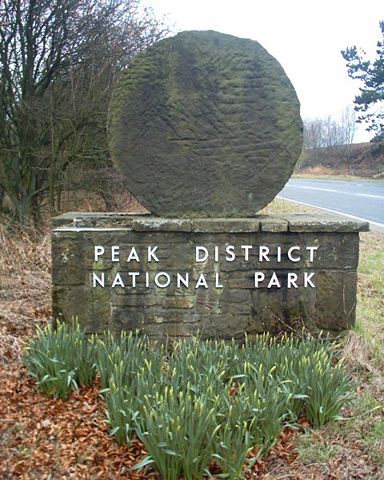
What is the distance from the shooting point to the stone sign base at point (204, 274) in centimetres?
416

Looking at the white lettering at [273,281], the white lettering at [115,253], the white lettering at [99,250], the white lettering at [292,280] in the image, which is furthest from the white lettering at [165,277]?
the white lettering at [292,280]

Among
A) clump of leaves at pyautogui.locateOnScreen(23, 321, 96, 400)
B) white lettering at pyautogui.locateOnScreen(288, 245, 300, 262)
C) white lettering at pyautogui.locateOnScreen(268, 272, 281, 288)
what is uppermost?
white lettering at pyautogui.locateOnScreen(288, 245, 300, 262)

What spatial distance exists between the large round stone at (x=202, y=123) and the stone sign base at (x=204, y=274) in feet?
1.10

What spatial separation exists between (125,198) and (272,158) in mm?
7932

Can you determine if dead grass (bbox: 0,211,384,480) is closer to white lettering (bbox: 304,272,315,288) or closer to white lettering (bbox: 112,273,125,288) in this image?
white lettering (bbox: 304,272,315,288)

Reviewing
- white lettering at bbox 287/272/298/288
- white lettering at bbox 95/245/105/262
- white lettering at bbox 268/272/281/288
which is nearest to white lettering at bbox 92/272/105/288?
white lettering at bbox 95/245/105/262

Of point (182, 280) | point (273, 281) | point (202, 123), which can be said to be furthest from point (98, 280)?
point (202, 123)

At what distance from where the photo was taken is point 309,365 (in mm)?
3195

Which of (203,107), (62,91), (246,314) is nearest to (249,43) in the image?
(203,107)

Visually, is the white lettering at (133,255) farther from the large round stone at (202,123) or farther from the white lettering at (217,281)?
the white lettering at (217,281)

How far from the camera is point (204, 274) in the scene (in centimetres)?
421

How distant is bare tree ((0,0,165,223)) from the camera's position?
9148mm

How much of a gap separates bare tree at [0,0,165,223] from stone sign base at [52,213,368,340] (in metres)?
5.45

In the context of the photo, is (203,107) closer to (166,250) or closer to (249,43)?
(249,43)
